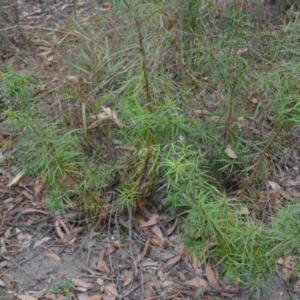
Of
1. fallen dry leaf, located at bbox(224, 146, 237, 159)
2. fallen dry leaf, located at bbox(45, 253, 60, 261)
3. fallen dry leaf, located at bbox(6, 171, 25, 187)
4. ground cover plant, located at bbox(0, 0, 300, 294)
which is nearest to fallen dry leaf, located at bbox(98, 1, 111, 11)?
ground cover plant, located at bbox(0, 0, 300, 294)

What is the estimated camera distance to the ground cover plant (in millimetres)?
2920

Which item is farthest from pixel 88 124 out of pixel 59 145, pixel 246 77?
pixel 246 77

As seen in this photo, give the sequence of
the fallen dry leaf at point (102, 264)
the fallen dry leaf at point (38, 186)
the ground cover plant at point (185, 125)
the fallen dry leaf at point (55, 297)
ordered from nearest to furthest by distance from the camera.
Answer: the ground cover plant at point (185, 125) < the fallen dry leaf at point (55, 297) < the fallen dry leaf at point (102, 264) < the fallen dry leaf at point (38, 186)

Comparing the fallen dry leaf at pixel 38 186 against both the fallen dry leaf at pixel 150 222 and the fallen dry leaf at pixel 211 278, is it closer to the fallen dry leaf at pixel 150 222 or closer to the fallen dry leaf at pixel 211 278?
the fallen dry leaf at pixel 150 222

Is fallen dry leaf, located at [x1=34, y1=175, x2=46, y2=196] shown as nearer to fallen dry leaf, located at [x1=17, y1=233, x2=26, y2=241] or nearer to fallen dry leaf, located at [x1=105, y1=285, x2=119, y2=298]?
fallen dry leaf, located at [x1=17, y1=233, x2=26, y2=241]

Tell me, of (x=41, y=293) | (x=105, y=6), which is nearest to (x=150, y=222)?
(x=41, y=293)

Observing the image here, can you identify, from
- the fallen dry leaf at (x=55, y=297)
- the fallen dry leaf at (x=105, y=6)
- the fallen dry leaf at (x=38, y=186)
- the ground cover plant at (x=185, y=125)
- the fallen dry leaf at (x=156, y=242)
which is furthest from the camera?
the fallen dry leaf at (x=105, y=6)

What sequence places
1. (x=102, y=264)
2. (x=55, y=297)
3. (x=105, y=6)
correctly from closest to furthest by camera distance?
1. (x=55, y=297)
2. (x=102, y=264)
3. (x=105, y=6)

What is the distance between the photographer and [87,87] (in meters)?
3.77

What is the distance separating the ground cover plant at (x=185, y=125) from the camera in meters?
2.92

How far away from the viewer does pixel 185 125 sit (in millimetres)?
3139

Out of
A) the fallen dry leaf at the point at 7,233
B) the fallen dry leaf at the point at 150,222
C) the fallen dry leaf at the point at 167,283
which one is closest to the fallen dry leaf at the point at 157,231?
the fallen dry leaf at the point at 150,222

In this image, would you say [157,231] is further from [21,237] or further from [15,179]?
[15,179]

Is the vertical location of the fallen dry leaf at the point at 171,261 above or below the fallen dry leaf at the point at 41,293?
below
